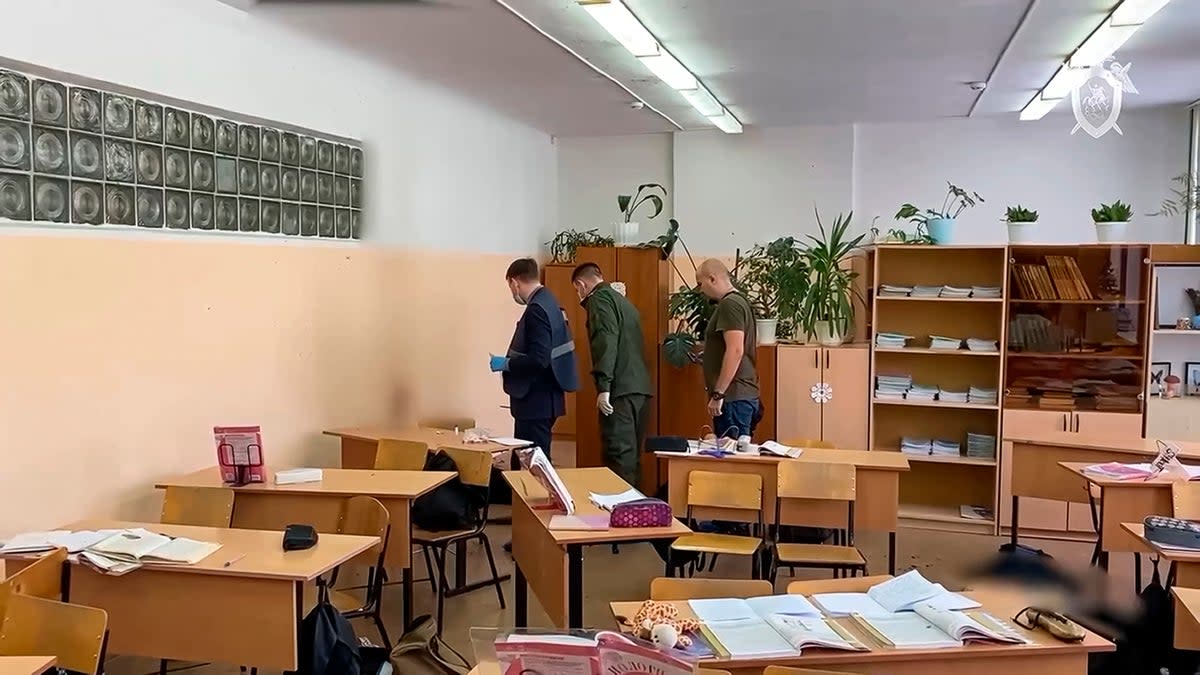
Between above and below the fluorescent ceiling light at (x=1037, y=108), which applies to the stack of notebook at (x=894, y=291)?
below

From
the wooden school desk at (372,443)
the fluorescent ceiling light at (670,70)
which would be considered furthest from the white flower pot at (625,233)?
the wooden school desk at (372,443)

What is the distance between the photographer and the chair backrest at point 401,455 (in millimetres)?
4805

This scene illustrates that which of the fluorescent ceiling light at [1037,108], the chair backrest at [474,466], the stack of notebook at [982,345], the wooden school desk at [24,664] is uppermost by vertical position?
the fluorescent ceiling light at [1037,108]

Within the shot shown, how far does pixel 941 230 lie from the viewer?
6.39 m

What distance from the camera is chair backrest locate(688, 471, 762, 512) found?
4.55 metres

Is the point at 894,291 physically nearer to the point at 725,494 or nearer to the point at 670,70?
the point at 670,70

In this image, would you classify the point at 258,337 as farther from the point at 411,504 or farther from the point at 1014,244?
the point at 1014,244

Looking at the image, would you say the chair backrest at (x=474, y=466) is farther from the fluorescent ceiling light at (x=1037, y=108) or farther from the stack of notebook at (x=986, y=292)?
the fluorescent ceiling light at (x=1037, y=108)

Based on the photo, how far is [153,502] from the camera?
4207mm

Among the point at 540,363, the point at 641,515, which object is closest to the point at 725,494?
the point at 641,515

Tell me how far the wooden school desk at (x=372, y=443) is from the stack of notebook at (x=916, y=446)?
2.91 metres

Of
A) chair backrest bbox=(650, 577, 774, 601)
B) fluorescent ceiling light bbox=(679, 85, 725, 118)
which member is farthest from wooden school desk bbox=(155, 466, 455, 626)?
fluorescent ceiling light bbox=(679, 85, 725, 118)

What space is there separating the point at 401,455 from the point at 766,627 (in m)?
2.72

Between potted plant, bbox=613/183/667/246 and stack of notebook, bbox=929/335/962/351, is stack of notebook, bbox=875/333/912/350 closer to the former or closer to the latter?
stack of notebook, bbox=929/335/962/351
